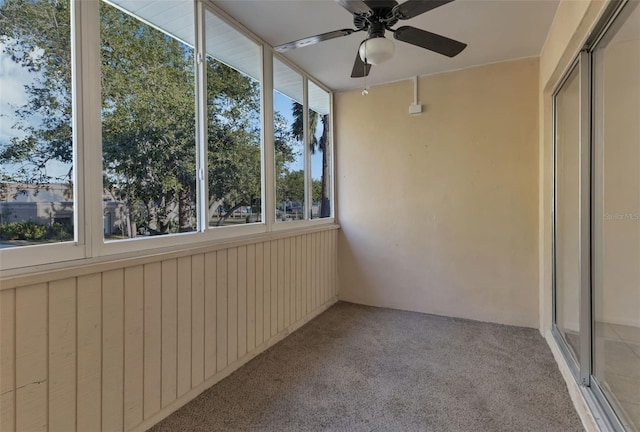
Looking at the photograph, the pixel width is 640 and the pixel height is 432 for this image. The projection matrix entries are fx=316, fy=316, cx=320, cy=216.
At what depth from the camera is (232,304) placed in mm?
2256

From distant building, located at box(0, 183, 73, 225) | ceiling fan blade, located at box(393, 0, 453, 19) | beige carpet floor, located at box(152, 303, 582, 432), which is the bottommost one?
beige carpet floor, located at box(152, 303, 582, 432)

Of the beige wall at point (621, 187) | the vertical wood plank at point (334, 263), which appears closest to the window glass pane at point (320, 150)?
the vertical wood plank at point (334, 263)

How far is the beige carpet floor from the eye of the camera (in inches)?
68.4

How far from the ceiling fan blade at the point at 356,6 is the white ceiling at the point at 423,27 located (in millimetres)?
690

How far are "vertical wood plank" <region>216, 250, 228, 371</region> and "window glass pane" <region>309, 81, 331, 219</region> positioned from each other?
1499mm

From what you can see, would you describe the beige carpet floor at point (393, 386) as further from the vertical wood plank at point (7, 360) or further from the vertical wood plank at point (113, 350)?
the vertical wood plank at point (7, 360)

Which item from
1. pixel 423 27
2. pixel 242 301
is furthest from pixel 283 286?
pixel 423 27

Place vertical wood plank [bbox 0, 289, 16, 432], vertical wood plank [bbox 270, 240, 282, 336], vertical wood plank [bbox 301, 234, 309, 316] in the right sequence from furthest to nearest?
vertical wood plank [bbox 301, 234, 309, 316] → vertical wood plank [bbox 270, 240, 282, 336] → vertical wood plank [bbox 0, 289, 16, 432]

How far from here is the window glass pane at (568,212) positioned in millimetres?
2080

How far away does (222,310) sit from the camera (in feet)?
7.11

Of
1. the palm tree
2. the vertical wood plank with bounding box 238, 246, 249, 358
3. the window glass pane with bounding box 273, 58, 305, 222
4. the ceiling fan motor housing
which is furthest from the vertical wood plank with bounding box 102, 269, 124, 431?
the palm tree

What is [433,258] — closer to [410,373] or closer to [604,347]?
[410,373]

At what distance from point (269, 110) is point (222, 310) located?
5.52 feet

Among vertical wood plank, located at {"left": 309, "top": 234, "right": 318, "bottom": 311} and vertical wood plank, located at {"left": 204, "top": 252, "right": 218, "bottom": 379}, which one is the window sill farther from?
vertical wood plank, located at {"left": 309, "top": 234, "right": 318, "bottom": 311}
